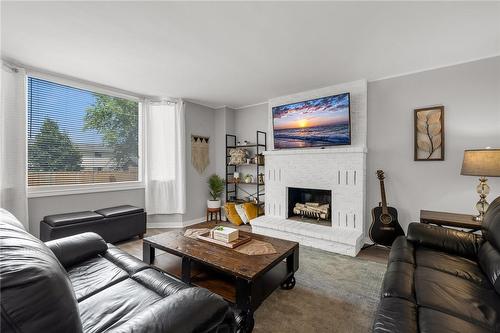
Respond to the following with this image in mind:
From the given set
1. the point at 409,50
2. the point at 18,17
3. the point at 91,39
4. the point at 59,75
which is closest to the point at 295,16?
the point at 409,50

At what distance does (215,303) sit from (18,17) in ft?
9.06

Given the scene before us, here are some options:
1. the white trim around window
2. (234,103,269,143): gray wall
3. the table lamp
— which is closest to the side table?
the table lamp

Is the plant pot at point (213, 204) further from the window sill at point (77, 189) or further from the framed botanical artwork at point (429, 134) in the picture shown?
the framed botanical artwork at point (429, 134)

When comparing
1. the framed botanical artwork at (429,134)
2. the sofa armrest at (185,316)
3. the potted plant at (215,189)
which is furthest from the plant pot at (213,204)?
the sofa armrest at (185,316)

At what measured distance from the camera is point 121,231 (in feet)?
11.0

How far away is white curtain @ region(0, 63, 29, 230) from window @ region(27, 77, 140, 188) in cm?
21

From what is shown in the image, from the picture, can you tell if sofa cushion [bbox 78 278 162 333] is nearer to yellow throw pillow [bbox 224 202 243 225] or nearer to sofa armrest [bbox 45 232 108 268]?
sofa armrest [bbox 45 232 108 268]

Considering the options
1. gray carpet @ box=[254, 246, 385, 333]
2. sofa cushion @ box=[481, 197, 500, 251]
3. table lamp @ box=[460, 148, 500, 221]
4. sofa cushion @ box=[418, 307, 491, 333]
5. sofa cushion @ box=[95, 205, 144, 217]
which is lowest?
gray carpet @ box=[254, 246, 385, 333]

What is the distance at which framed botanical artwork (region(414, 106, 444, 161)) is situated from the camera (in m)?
2.88

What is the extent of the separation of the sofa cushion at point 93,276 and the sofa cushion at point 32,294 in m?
0.75

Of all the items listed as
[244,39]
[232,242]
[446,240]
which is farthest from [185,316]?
[244,39]

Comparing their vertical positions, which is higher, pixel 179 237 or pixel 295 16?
pixel 295 16

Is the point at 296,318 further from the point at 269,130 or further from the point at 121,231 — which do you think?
the point at 269,130

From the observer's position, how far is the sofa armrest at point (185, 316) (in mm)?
895
